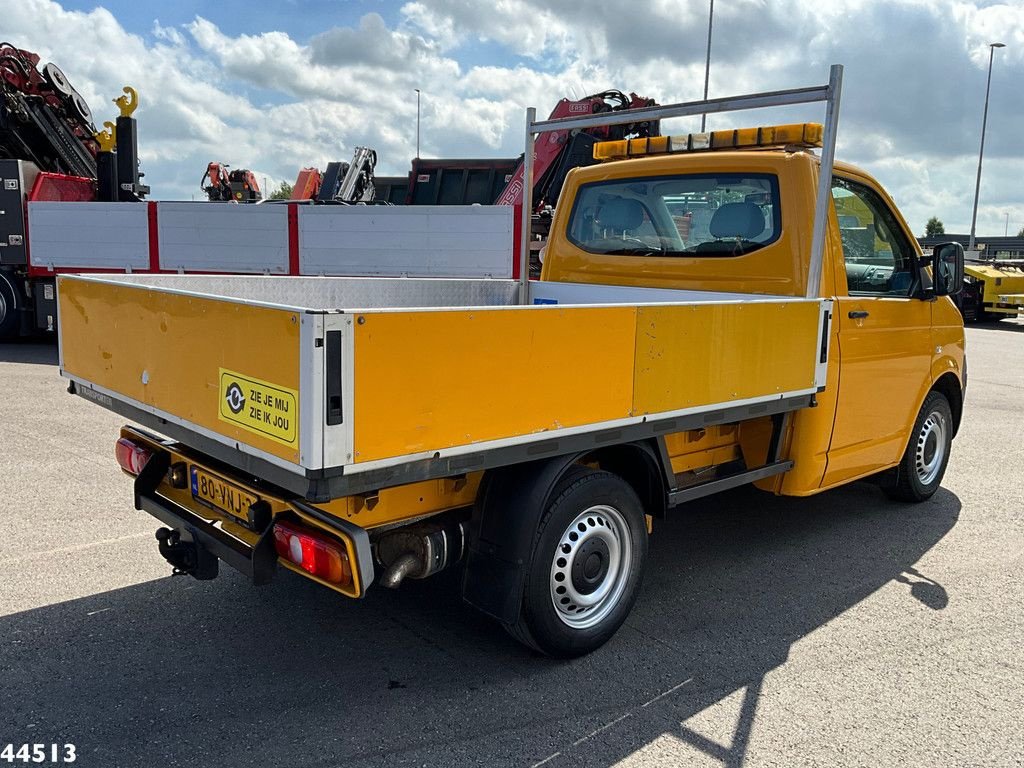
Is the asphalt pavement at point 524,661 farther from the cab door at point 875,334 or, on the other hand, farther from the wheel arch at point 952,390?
the wheel arch at point 952,390

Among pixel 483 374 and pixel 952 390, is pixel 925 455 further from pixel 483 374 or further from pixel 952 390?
pixel 483 374

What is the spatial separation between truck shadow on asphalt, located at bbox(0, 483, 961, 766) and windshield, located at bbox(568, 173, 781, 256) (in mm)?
1758

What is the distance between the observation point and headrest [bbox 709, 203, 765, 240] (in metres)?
4.49

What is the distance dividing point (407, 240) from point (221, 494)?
8.58m

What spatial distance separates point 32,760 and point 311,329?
1.70 metres

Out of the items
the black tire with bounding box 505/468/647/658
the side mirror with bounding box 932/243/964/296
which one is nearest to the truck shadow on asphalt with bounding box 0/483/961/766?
the black tire with bounding box 505/468/647/658

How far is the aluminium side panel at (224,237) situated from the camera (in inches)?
470

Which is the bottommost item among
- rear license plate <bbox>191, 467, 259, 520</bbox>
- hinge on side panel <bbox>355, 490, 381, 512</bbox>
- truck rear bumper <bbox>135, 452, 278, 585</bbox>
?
truck rear bumper <bbox>135, 452, 278, 585</bbox>

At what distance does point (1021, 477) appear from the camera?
6516 mm

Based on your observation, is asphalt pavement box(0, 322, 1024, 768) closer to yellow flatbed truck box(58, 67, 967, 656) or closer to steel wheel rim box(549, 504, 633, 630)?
steel wheel rim box(549, 504, 633, 630)

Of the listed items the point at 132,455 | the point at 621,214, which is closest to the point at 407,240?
the point at 621,214

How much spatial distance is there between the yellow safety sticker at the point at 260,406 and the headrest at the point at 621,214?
2.95 metres

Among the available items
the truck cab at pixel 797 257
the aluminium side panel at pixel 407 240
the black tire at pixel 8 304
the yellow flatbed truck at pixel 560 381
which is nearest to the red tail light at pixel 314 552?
the yellow flatbed truck at pixel 560 381

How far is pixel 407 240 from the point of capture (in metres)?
11.5
